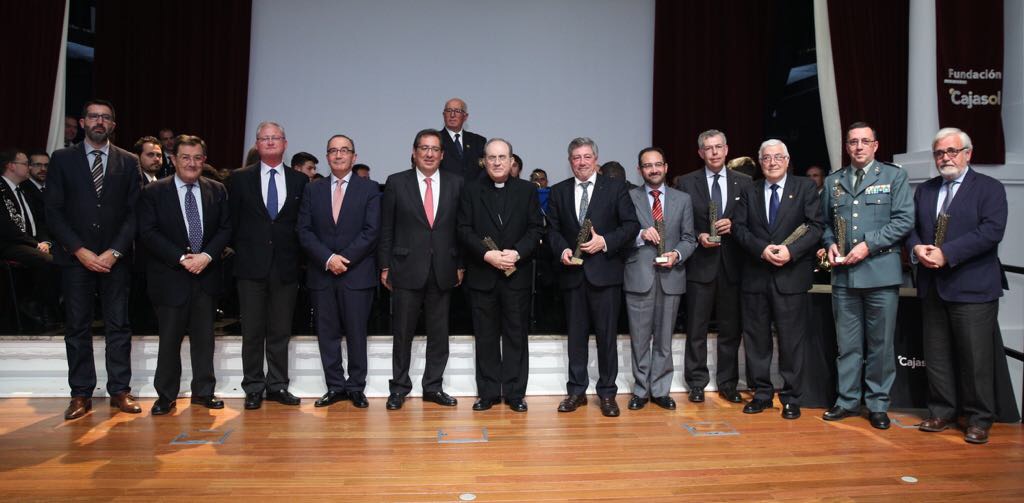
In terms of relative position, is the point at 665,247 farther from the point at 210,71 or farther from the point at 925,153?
the point at 210,71

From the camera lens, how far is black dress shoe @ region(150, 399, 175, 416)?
420cm

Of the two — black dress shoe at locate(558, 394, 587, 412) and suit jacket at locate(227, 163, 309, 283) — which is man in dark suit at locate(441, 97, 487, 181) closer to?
suit jacket at locate(227, 163, 309, 283)

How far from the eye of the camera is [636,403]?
4.42 m

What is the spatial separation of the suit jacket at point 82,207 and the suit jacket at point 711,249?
3.22 m

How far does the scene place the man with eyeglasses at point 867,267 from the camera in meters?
4.00

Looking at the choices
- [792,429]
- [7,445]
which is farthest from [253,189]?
[792,429]

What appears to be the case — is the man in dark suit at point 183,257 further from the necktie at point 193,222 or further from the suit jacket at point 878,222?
the suit jacket at point 878,222

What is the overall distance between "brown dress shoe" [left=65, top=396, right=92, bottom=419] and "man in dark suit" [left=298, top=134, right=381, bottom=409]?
4.14 ft

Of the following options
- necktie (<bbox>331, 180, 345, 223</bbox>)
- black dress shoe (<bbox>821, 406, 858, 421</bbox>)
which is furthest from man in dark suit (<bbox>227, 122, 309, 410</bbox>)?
black dress shoe (<bbox>821, 406, 858, 421</bbox>)

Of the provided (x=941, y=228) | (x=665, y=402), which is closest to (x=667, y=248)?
(x=665, y=402)

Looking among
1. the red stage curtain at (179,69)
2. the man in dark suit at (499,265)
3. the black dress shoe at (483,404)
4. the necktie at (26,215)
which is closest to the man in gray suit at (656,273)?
the man in dark suit at (499,265)

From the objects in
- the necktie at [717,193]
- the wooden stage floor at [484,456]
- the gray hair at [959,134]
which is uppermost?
the gray hair at [959,134]

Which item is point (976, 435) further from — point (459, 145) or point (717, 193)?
point (459, 145)

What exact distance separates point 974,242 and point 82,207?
4661 millimetres
